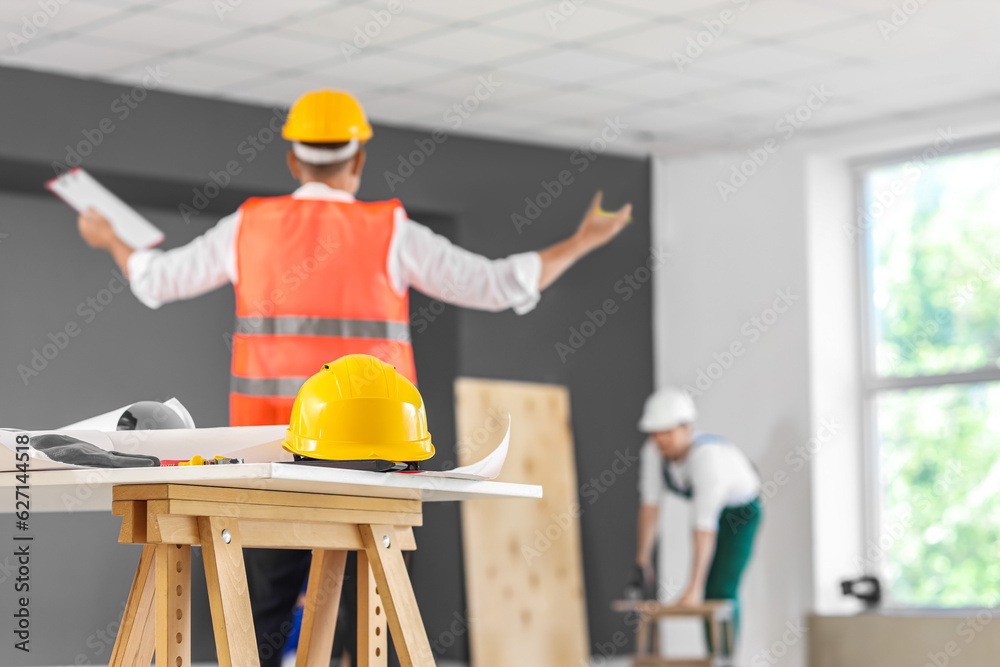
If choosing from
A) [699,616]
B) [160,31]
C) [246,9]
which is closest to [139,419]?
[246,9]

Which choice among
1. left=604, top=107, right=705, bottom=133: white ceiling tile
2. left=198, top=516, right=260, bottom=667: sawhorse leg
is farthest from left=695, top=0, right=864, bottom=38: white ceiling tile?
left=198, top=516, right=260, bottom=667: sawhorse leg

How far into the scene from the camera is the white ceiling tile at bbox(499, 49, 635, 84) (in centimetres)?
568

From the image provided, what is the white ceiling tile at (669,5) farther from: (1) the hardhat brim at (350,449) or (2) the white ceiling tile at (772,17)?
(1) the hardhat brim at (350,449)

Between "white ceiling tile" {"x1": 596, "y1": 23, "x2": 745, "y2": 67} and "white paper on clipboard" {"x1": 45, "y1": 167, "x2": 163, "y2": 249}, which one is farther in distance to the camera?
"white ceiling tile" {"x1": 596, "y1": 23, "x2": 745, "y2": 67}

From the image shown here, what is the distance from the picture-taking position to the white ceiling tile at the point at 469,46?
17.7 feet

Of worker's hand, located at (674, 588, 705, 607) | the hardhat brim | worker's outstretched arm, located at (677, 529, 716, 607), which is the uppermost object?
the hardhat brim

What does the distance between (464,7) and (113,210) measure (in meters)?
1.55

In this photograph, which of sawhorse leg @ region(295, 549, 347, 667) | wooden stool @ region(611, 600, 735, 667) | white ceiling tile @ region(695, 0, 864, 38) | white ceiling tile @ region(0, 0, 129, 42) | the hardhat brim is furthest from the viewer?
wooden stool @ region(611, 600, 735, 667)

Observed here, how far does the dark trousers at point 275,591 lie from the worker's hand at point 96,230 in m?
1.31

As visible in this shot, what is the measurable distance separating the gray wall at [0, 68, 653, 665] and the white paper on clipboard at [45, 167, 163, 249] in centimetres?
88

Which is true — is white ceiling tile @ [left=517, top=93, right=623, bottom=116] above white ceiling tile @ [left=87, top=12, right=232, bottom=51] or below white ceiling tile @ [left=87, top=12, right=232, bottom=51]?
below

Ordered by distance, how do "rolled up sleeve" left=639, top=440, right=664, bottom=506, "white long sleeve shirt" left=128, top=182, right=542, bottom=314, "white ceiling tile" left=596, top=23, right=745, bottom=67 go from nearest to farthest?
"white long sleeve shirt" left=128, top=182, right=542, bottom=314
"white ceiling tile" left=596, top=23, right=745, bottom=67
"rolled up sleeve" left=639, top=440, right=664, bottom=506

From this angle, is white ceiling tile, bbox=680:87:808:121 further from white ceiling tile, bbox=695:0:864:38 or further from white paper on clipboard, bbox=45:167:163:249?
white paper on clipboard, bbox=45:167:163:249

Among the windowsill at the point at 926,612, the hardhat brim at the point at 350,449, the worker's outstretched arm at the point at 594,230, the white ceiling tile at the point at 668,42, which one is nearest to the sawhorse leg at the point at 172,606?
the hardhat brim at the point at 350,449
